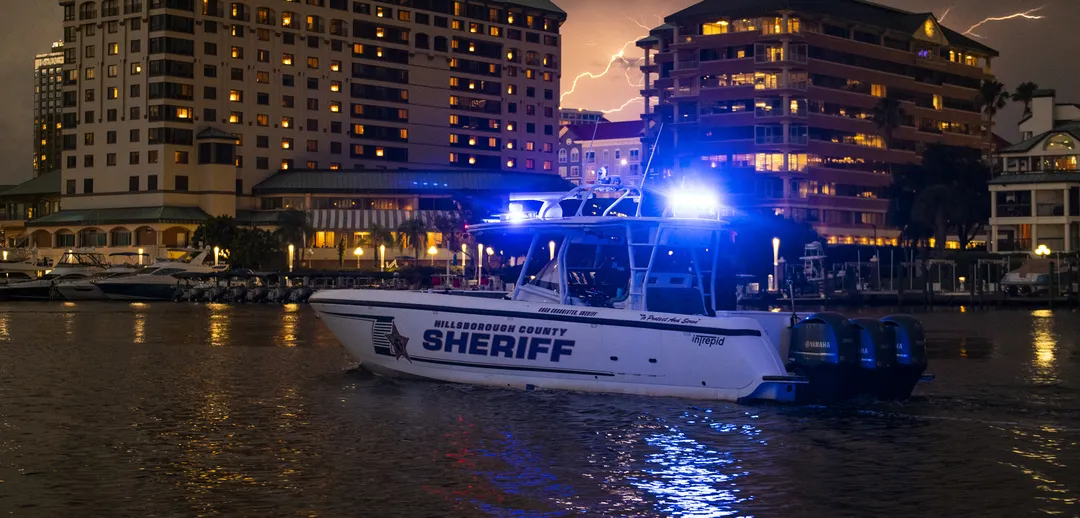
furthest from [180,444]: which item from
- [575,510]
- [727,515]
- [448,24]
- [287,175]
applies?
[448,24]

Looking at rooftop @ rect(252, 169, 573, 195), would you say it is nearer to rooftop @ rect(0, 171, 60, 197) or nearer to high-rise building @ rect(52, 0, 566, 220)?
high-rise building @ rect(52, 0, 566, 220)

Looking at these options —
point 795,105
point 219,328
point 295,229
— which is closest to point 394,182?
point 295,229

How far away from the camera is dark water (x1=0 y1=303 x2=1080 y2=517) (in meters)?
15.3

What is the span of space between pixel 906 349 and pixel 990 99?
492ft

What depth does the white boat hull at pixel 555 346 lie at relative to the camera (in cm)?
2281

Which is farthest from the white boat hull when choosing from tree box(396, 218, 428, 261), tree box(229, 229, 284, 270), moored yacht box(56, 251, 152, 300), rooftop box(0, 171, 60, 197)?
rooftop box(0, 171, 60, 197)

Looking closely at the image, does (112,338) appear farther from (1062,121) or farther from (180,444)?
(1062,121)

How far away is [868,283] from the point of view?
10888cm

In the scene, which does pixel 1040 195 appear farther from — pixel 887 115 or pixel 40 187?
pixel 40 187

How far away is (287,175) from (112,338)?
370ft

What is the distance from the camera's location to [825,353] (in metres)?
23.0

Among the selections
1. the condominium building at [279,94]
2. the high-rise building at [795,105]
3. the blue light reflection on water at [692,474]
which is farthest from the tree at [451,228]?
the blue light reflection on water at [692,474]

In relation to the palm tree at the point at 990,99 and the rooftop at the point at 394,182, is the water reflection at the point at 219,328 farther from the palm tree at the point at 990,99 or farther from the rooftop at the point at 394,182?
the palm tree at the point at 990,99

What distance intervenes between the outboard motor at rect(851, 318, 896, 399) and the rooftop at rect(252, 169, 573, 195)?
131 m
